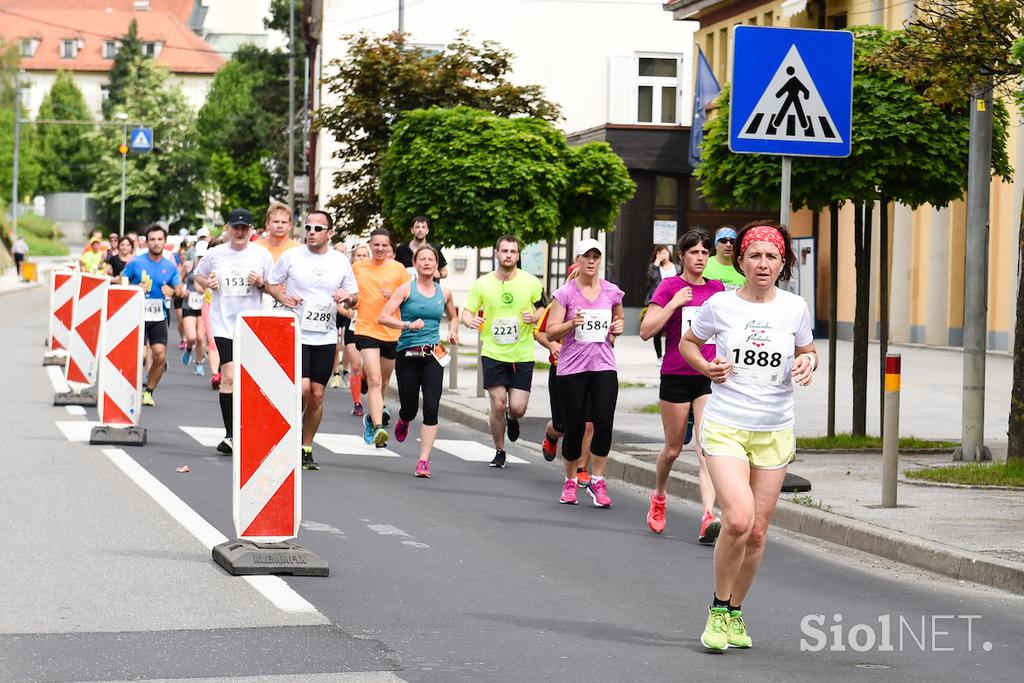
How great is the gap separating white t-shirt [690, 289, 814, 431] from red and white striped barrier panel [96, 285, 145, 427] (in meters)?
8.83

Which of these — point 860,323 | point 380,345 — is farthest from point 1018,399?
point 380,345

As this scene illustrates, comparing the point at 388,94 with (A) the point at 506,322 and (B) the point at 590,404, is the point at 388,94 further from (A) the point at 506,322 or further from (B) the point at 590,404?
(B) the point at 590,404

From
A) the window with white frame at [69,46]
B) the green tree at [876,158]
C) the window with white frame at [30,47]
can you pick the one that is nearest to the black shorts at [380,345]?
the green tree at [876,158]

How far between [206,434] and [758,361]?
381 inches

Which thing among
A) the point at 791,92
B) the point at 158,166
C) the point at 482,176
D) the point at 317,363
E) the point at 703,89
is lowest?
the point at 317,363

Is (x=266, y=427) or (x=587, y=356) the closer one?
(x=266, y=427)

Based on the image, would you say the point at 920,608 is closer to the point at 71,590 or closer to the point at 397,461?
the point at 71,590

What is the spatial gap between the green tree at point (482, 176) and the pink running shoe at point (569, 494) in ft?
47.5

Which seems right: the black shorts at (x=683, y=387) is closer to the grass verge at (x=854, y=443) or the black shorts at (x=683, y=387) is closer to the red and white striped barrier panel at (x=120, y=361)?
the grass verge at (x=854, y=443)

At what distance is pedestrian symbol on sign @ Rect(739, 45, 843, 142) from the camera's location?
12.2 m

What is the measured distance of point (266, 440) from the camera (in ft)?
29.5

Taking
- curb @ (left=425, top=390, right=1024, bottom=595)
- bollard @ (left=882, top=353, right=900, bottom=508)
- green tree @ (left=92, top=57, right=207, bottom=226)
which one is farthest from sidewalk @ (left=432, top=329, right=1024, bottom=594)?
green tree @ (left=92, top=57, right=207, bottom=226)

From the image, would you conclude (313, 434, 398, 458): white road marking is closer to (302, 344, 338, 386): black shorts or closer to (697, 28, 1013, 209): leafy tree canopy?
(302, 344, 338, 386): black shorts

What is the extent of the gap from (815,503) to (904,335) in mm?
25982
